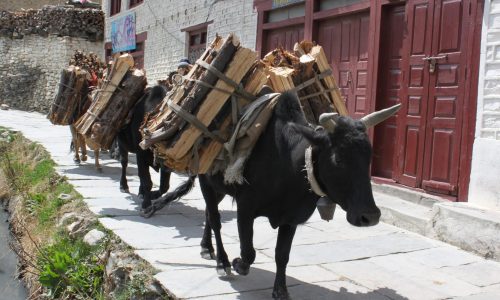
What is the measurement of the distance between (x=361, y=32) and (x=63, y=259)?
5.03 meters

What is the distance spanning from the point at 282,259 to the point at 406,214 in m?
2.68

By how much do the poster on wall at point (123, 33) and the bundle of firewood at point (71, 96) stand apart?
8618mm

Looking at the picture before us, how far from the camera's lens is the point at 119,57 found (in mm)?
6801

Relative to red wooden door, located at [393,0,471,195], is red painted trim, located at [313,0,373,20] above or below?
above

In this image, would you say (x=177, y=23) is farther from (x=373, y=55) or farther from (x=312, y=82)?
(x=312, y=82)

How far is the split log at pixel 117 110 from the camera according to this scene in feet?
21.7

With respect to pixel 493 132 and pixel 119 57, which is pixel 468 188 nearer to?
pixel 493 132

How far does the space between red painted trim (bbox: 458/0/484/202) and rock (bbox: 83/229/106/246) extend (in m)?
3.79

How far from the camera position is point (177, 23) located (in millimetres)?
14250

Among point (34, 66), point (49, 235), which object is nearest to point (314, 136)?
point (49, 235)

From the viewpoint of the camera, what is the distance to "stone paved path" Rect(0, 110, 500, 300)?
161 inches

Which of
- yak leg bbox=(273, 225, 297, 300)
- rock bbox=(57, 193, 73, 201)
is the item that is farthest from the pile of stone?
yak leg bbox=(273, 225, 297, 300)

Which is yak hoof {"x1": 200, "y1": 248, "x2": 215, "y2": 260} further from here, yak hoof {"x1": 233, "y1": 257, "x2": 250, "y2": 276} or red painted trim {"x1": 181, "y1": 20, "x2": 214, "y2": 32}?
red painted trim {"x1": 181, "y1": 20, "x2": 214, "y2": 32}

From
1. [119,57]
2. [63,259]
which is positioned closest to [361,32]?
[119,57]
